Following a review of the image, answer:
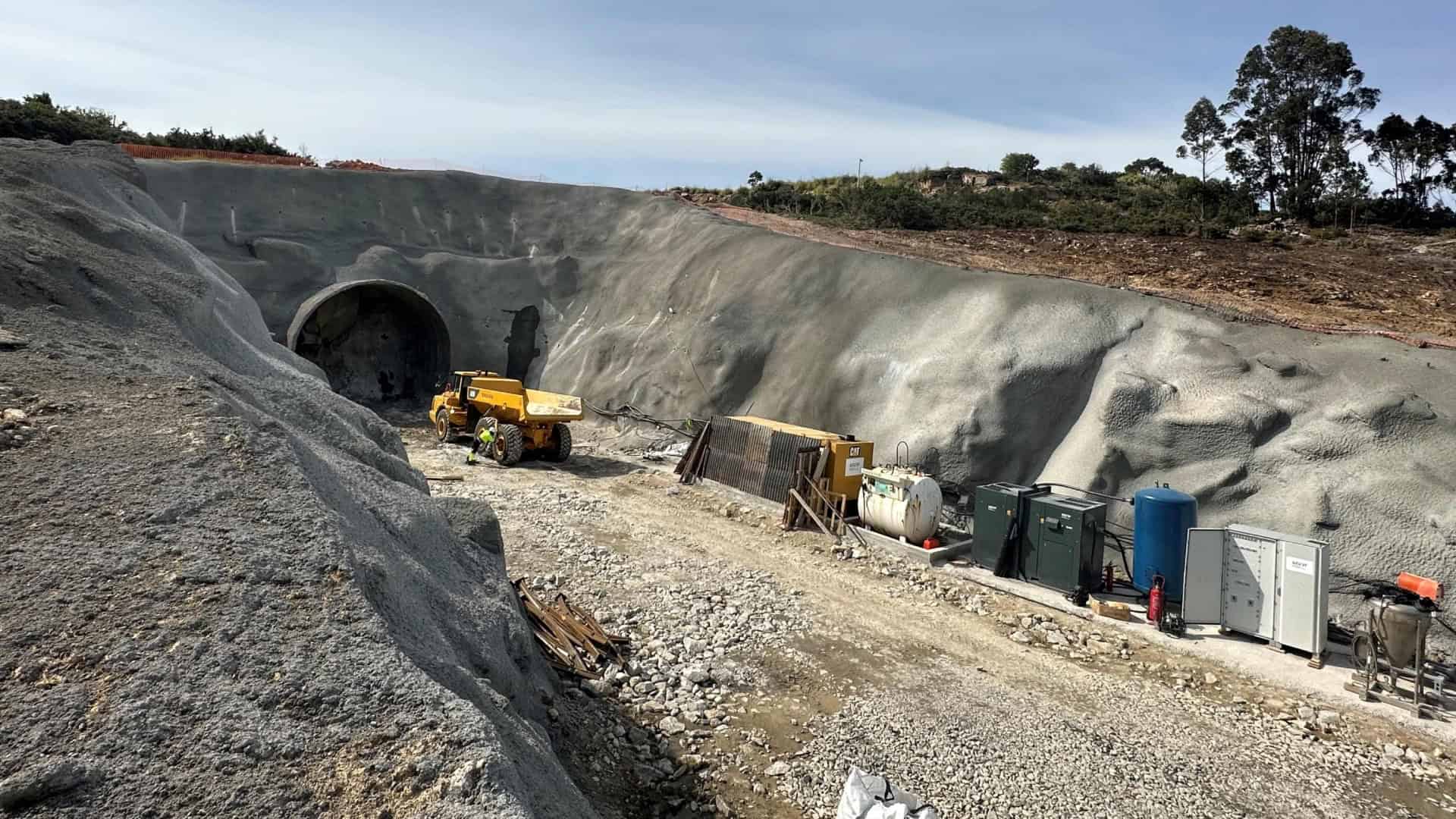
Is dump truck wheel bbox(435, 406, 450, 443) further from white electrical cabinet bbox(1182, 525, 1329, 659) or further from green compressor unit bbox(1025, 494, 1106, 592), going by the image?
white electrical cabinet bbox(1182, 525, 1329, 659)


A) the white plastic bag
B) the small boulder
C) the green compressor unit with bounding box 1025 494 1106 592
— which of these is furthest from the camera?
the green compressor unit with bounding box 1025 494 1106 592

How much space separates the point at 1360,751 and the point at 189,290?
1319cm

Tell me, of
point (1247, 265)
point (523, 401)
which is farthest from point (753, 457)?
point (1247, 265)

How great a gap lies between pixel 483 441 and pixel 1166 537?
1474 cm

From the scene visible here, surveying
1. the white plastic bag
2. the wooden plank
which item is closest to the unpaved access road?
the white plastic bag

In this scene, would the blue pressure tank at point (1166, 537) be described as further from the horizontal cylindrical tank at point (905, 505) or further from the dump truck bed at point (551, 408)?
the dump truck bed at point (551, 408)

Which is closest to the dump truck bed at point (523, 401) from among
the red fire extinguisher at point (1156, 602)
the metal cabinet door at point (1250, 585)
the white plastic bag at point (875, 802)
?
the red fire extinguisher at point (1156, 602)

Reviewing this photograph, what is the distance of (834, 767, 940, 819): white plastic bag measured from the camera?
20.5 feet

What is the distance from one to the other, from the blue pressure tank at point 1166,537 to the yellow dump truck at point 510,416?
41.3 feet

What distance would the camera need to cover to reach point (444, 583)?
6.36 metres

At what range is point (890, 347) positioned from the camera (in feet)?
66.5

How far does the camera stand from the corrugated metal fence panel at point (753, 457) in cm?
1712

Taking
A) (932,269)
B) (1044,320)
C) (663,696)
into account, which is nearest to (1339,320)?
(1044,320)

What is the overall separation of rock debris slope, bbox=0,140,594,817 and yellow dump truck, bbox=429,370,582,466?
41.4 ft
